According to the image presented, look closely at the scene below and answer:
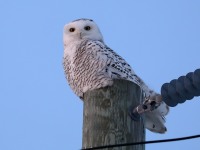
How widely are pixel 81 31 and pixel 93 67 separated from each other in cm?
114

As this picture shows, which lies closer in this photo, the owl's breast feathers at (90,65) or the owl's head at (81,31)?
the owl's breast feathers at (90,65)

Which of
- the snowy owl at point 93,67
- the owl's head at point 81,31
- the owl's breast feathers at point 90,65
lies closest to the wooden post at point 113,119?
the snowy owl at point 93,67

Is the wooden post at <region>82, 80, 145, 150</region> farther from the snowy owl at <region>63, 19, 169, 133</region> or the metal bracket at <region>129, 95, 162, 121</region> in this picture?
the snowy owl at <region>63, 19, 169, 133</region>

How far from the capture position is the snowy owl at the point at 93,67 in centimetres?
384

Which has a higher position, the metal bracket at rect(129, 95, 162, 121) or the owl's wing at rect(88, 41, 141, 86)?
the owl's wing at rect(88, 41, 141, 86)

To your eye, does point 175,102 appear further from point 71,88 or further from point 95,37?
point 95,37

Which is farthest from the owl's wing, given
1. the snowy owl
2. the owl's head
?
the owl's head

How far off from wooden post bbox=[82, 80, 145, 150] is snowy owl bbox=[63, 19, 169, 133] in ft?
3.34

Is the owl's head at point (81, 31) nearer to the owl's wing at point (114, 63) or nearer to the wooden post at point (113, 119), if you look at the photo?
the owl's wing at point (114, 63)

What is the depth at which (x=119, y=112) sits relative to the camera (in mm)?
2482

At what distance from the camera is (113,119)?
247cm

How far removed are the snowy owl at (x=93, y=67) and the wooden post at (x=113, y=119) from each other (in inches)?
40.0

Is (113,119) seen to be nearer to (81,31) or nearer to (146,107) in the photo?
(146,107)

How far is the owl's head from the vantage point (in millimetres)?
5081
